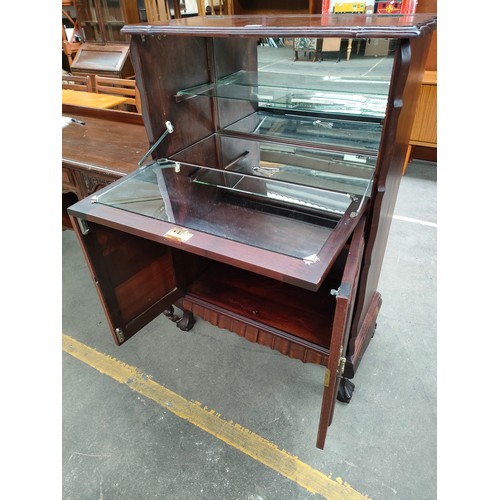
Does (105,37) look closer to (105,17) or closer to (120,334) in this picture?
(105,17)

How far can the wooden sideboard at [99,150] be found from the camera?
64.4 inches

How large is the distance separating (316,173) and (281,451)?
1.01 meters

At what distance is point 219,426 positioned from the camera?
1.34 m

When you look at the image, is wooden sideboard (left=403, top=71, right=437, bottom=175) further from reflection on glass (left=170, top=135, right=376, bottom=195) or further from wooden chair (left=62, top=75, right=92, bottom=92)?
wooden chair (left=62, top=75, right=92, bottom=92)

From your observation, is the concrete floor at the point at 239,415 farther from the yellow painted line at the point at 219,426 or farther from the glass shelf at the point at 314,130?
the glass shelf at the point at 314,130

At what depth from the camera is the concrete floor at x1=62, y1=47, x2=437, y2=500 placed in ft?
3.85

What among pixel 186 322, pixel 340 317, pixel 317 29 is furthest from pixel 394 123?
pixel 186 322

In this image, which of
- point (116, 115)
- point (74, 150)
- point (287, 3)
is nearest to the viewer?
point (74, 150)

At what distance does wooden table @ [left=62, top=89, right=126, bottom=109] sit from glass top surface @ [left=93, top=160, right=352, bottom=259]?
1.59 m

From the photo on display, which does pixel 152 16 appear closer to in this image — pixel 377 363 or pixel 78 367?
pixel 78 367

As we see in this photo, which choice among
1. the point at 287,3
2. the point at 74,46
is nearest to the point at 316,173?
the point at 287,3

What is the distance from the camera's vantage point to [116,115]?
2.26 m

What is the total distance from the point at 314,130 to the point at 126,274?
87cm

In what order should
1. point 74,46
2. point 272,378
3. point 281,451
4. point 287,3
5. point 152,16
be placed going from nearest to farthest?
point 281,451 → point 272,378 → point 287,3 → point 152,16 → point 74,46
